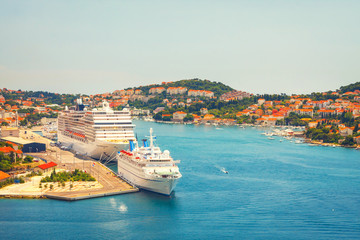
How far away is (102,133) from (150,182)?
50.7 ft

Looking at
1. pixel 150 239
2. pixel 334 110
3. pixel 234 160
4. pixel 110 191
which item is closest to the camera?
pixel 150 239

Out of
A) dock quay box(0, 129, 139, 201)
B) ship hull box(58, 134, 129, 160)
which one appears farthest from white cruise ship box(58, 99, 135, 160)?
dock quay box(0, 129, 139, 201)

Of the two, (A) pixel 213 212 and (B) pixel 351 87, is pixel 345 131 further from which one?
(B) pixel 351 87

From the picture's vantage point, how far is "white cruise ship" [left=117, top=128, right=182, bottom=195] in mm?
32500

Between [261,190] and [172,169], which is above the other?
[172,169]

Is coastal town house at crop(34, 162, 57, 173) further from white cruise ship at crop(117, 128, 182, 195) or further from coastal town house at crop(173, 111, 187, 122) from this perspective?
coastal town house at crop(173, 111, 187, 122)

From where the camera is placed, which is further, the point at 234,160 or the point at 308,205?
the point at 234,160

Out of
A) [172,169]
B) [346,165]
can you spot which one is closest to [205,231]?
[172,169]

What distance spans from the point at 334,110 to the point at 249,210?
341 ft

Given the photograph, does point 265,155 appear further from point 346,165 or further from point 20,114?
point 20,114

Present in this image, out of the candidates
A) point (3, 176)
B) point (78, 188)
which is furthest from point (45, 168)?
point (78, 188)

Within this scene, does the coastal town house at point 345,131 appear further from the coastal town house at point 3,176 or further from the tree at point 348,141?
the coastal town house at point 3,176

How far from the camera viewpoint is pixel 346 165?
52062 millimetres

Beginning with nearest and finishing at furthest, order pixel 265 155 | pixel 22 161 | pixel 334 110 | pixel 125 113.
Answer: pixel 22 161
pixel 125 113
pixel 265 155
pixel 334 110
